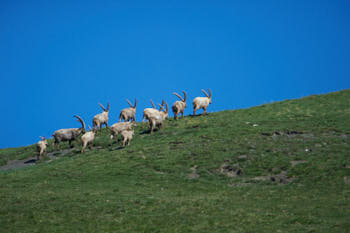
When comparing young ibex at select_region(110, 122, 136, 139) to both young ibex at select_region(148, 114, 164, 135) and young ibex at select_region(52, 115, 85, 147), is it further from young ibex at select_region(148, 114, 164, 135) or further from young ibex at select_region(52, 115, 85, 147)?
young ibex at select_region(52, 115, 85, 147)

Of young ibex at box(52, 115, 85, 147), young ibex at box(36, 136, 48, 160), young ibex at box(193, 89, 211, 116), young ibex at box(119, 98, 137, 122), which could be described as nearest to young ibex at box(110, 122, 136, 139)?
young ibex at box(52, 115, 85, 147)

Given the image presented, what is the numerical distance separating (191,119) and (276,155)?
58.4 feet

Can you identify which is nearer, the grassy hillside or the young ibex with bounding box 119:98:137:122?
the grassy hillside

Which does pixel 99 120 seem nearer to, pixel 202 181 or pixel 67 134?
pixel 67 134

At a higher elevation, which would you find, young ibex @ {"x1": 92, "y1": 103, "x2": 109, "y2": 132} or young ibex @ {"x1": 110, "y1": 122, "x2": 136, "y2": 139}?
young ibex @ {"x1": 92, "y1": 103, "x2": 109, "y2": 132}

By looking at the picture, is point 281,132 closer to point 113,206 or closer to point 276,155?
point 276,155

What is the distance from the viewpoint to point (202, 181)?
91.6 feet

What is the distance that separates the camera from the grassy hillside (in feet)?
60.0

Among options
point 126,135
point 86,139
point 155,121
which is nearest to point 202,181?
point 126,135

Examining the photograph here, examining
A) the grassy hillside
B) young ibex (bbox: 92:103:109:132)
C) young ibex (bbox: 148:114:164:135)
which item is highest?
young ibex (bbox: 92:103:109:132)

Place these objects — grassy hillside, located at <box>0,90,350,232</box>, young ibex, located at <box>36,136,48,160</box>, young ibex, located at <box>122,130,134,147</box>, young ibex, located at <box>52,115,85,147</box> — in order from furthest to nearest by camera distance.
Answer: young ibex, located at <box>52,115,85,147</box> < young ibex, located at <box>122,130,134,147</box> < young ibex, located at <box>36,136,48,160</box> < grassy hillside, located at <box>0,90,350,232</box>

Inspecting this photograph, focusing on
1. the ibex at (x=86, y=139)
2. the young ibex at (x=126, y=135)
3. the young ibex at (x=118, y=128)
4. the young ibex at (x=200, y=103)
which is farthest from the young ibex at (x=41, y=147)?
the young ibex at (x=200, y=103)

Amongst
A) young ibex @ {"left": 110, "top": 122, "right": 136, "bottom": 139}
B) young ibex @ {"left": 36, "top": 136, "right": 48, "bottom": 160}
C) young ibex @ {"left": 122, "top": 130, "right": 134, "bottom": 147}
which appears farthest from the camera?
young ibex @ {"left": 110, "top": 122, "right": 136, "bottom": 139}

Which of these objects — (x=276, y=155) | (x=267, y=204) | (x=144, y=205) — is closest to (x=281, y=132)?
(x=276, y=155)
